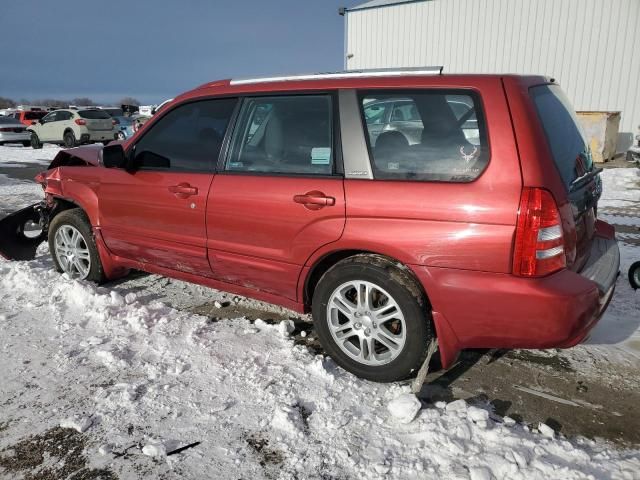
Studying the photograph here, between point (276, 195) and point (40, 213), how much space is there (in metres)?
A: 3.18

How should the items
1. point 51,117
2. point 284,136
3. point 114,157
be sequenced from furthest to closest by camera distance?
point 51,117 < point 114,157 < point 284,136

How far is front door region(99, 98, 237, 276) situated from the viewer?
3.58 metres

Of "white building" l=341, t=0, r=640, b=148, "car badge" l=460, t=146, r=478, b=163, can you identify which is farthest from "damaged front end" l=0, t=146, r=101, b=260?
"white building" l=341, t=0, r=640, b=148

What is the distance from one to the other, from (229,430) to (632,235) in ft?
18.8

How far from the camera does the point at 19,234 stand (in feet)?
16.8

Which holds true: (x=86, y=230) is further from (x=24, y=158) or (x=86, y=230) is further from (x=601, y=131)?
(x=24, y=158)

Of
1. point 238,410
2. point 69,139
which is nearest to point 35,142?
point 69,139

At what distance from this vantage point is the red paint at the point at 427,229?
8.07 feet

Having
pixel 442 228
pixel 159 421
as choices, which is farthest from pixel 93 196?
pixel 442 228

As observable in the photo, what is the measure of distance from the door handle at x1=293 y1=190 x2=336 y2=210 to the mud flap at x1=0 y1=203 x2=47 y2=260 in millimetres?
3289

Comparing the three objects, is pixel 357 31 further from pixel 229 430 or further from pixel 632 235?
pixel 229 430

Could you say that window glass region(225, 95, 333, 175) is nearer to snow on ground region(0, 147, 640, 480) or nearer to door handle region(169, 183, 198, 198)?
A: door handle region(169, 183, 198, 198)

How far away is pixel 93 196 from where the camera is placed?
14.0ft

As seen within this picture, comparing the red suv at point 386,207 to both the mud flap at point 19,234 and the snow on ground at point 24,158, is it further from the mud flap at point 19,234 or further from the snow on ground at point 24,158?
the snow on ground at point 24,158
